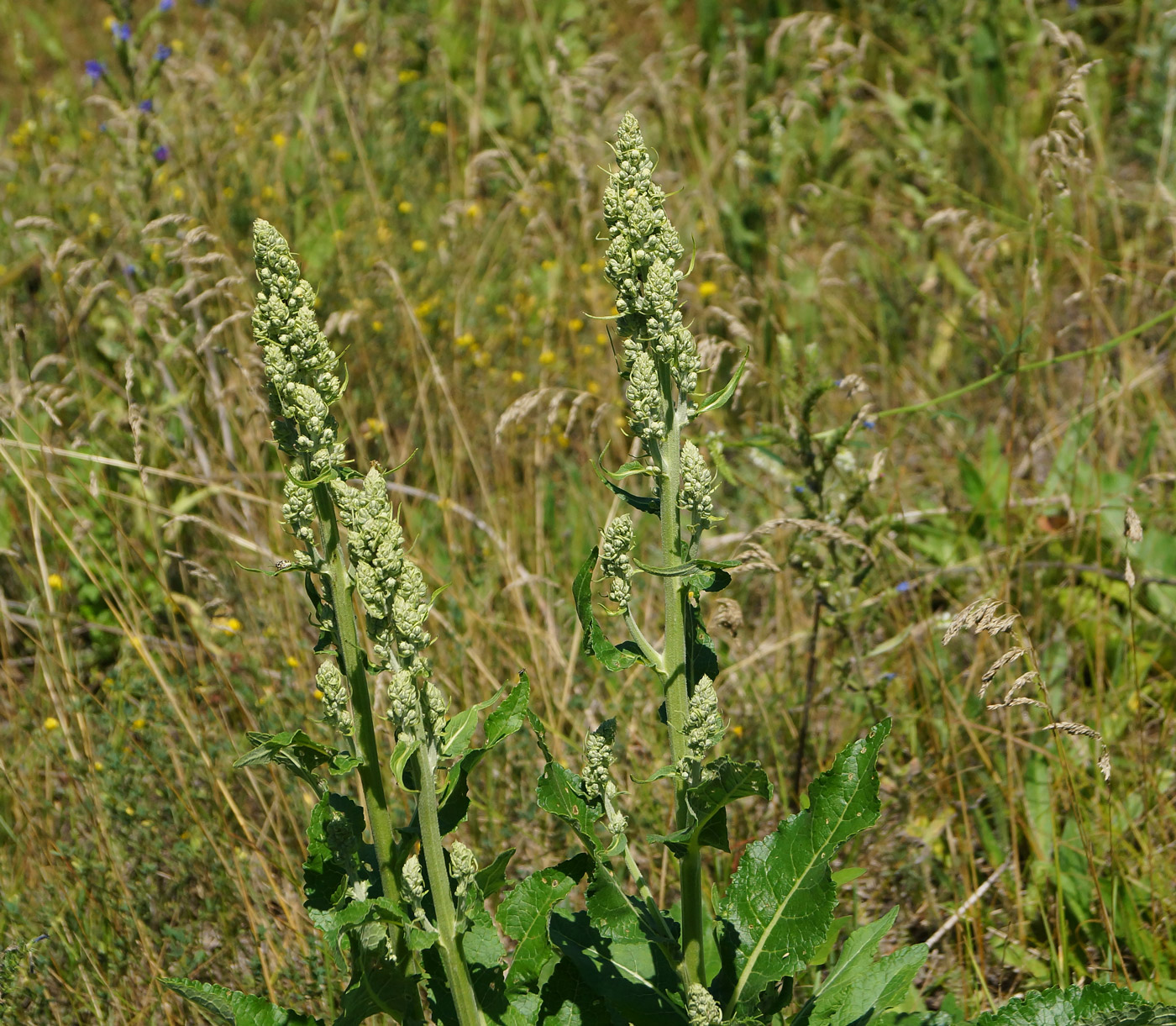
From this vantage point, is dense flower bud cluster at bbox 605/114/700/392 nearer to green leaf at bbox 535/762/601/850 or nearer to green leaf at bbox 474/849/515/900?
green leaf at bbox 535/762/601/850

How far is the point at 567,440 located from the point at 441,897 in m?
2.31

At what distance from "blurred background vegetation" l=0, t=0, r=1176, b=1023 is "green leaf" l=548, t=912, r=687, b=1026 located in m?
0.65

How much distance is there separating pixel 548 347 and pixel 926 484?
158 cm

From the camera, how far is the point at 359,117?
17.3 ft

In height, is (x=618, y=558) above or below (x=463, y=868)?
above

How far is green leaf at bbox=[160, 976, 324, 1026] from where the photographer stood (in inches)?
66.1

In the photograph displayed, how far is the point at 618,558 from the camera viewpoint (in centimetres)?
159

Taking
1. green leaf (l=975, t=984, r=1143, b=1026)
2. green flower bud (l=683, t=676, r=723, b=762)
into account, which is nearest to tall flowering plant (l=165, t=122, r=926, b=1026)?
green flower bud (l=683, t=676, r=723, b=762)

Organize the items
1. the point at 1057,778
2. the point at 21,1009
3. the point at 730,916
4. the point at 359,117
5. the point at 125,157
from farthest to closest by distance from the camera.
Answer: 1. the point at 359,117
2. the point at 125,157
3. the point at 1057,778
4. the point at 21,1009
5. the point at 730,916

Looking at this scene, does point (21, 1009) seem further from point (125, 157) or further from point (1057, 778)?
point (125, 157)

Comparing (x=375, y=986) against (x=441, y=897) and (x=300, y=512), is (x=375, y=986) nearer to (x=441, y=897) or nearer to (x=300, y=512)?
(x=441, y=897)

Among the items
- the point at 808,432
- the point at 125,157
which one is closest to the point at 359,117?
the point at 125,157

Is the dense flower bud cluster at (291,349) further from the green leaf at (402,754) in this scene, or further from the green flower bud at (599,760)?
the green flower bud at (599,760)

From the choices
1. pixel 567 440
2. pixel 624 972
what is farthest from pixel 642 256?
pixel 567 440
